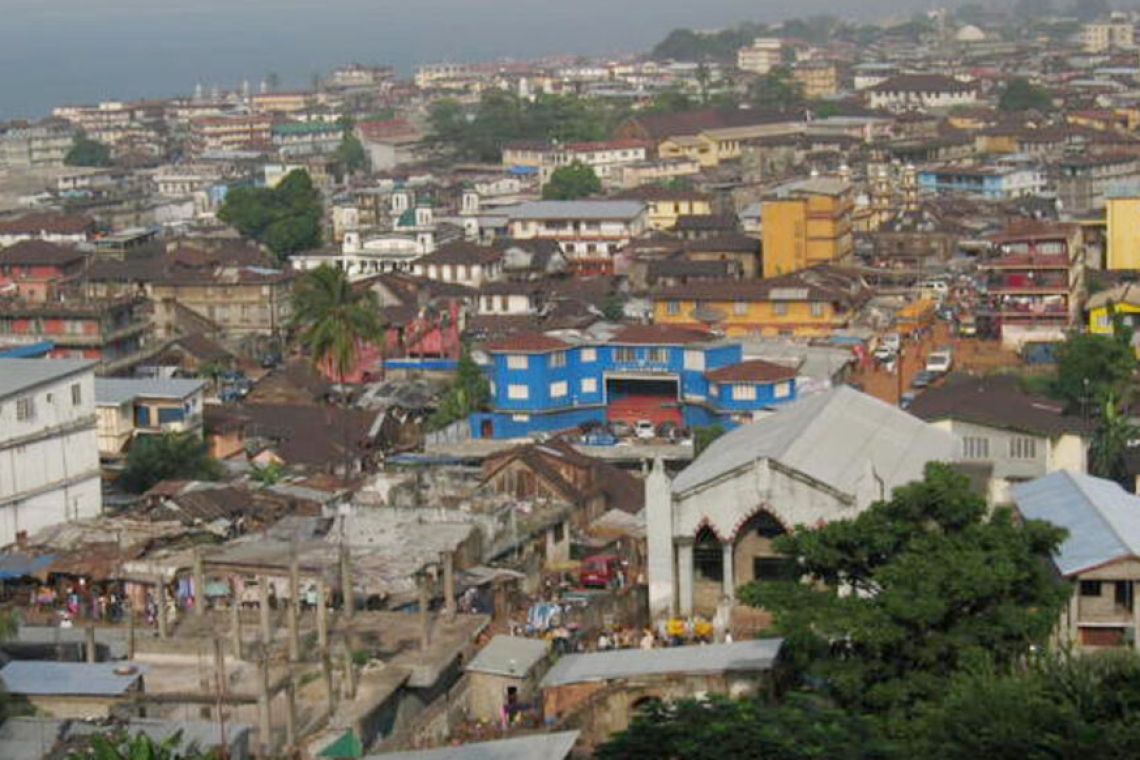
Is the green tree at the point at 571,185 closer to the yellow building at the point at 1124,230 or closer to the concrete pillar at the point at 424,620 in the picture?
the yellow building at the point at 1124,230

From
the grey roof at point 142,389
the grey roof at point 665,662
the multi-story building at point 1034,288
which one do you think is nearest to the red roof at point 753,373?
the grey roof at point 142,389

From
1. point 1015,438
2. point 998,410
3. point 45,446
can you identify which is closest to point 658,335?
point 998,410

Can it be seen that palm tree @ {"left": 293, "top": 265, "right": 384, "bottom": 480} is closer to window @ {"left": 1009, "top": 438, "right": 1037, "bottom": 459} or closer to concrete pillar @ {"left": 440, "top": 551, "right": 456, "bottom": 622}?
window @ {"left": 1009, "top": 438, "right": 1037, "bottom": 459}

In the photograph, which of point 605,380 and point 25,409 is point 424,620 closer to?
point 25,409

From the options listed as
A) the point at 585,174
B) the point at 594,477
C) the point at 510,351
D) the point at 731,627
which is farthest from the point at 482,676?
the point at 585,174

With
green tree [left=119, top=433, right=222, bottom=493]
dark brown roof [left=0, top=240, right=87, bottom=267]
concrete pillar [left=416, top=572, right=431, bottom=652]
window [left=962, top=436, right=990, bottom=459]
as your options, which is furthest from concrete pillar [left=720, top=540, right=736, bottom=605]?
dark brown roof [left=0, top=240, right=87, bottom=267]
